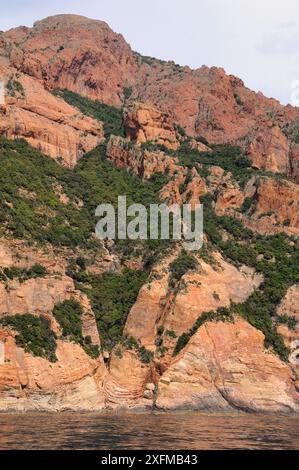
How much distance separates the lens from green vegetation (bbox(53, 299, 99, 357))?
75312 millimetres

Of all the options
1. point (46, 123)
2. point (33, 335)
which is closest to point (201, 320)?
point (33, 335)

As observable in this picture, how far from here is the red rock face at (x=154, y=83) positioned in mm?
120125

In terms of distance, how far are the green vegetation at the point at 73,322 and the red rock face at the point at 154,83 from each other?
160 ft

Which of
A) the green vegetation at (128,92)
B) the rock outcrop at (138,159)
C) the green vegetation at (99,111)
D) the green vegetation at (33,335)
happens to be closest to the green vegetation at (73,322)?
the green vegetation at (33,335)

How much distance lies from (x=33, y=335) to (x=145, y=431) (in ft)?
68.9

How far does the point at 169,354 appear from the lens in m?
77.2

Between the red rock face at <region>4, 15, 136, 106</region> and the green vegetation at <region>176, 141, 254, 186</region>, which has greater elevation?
the red rock face at <region>4, 15, 136, 106</region>

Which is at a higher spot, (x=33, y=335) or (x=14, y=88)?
(x=14, y=88)

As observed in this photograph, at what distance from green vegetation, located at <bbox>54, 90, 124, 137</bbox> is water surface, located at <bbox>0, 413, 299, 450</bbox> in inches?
2428

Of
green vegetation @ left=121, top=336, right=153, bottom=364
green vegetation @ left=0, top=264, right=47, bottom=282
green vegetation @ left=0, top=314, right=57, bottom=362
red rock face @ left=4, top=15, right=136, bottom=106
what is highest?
red rock face @ left=4, top=15, right=136, bottom=106

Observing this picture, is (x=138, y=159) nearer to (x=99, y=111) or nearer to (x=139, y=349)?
(x=99, y=111)

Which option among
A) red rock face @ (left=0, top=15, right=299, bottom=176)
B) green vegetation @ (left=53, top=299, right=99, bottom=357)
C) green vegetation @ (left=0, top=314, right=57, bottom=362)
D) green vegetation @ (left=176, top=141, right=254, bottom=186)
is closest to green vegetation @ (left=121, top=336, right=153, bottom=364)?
green vegetation @ (left=53, top=299, right=99, bottom=357)

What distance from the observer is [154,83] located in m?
147

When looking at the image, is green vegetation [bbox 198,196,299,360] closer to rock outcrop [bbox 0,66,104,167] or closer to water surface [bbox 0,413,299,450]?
water surface [bbox 0,413,299,450]
